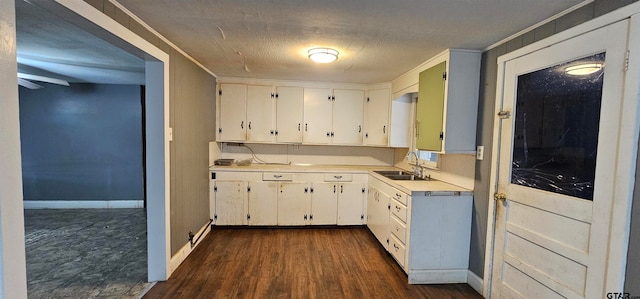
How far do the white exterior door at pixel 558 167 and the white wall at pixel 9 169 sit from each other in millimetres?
2676

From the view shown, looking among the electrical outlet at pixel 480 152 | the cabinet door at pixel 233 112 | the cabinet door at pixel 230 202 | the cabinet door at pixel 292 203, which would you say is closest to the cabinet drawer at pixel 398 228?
the electrical outlet at pixel 480 152

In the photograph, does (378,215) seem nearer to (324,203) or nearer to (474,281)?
(324,203)

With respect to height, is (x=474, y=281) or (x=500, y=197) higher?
(x=500, y=197)

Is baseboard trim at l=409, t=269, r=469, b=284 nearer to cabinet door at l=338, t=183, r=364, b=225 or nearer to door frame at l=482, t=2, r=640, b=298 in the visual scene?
door frame at l=482, t=2, r=640, b=298

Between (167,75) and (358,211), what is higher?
(167,75)

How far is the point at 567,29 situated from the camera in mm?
1530

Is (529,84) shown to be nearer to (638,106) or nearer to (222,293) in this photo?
(638,106)

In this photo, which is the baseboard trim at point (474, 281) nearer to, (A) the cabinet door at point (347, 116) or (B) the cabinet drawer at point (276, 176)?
(A) the cabinet door at point (347, 116)

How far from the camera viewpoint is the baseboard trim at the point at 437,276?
2305mm

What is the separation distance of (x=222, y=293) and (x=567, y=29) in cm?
301

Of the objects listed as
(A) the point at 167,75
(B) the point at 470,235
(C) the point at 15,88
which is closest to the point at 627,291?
(B) the point at 470,235

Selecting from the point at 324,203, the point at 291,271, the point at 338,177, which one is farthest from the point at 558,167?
the point at 324,203

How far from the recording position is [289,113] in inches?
147

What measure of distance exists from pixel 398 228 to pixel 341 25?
6.21ft
